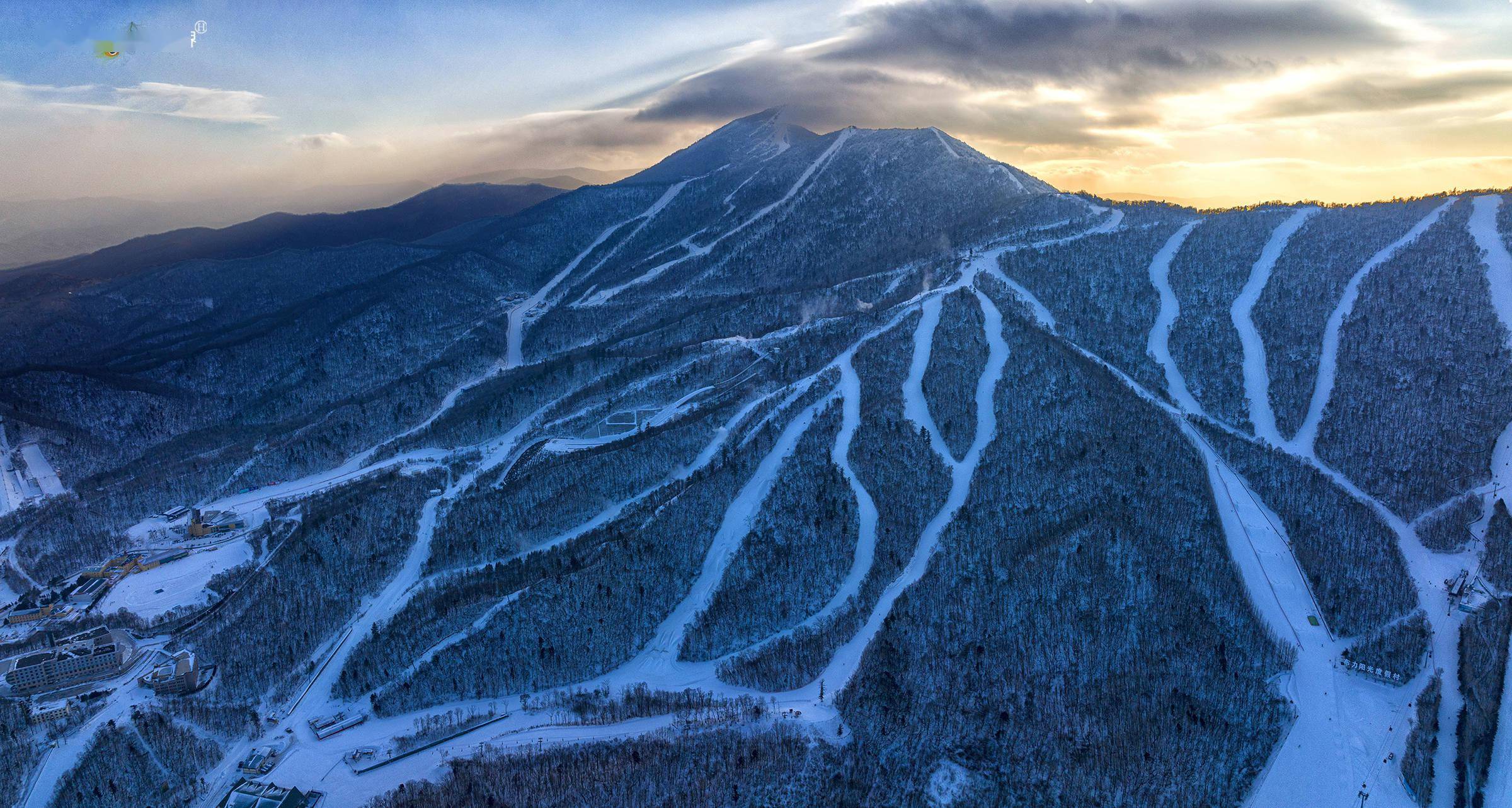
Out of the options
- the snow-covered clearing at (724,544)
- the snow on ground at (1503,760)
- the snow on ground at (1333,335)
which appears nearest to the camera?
the snow on ground at (1503,760)

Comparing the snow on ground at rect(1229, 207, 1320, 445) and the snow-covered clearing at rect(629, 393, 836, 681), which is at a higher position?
the snow on ground at rect(1229, 207, 1320, 445)

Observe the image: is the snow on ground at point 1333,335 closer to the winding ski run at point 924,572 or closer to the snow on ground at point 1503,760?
the winding ski run at point 924,572

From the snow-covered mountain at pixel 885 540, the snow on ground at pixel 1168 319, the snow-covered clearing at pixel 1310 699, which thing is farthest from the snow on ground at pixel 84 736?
the snow on ground at pixel 1168 319

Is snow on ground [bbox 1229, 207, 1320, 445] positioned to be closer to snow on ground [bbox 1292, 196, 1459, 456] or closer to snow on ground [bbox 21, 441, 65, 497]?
snow on ground [bbox 1292, 196, 1459, 456]

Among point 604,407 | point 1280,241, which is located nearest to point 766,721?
point 604,407

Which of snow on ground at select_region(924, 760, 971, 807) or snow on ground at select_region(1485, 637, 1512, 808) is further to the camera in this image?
snow on ground at select_region(924, 760, 971, 807)

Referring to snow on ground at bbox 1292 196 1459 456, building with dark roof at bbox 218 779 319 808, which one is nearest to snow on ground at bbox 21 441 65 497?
building with dark roof at bbox 218 779 319 808

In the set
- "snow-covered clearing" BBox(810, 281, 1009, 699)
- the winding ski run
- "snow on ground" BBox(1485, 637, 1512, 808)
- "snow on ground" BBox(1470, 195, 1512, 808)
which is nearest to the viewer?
"snow on ground" BBox(1485, 637, 1512, 808)

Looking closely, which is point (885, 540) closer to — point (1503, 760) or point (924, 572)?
point (924, 572)
